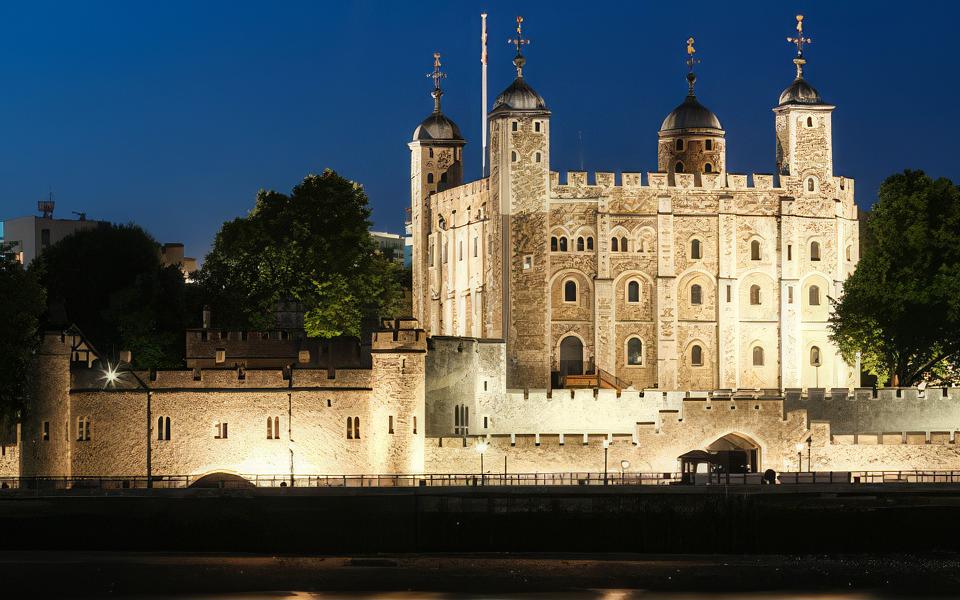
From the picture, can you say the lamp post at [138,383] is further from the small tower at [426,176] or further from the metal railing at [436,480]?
the small tower at [426,176]

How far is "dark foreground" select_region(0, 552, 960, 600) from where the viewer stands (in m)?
58.0

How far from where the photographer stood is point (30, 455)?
222 ft

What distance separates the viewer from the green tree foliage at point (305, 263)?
90.4 meters

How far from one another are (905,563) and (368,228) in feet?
132

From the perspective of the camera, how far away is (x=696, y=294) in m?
93.4

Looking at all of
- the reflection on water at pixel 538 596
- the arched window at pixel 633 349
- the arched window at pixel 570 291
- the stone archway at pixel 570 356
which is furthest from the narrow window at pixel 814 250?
the reflection on water at pixel 538 596

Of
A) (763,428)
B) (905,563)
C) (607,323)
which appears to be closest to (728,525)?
(905,563)

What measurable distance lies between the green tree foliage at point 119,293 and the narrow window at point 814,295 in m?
27.1

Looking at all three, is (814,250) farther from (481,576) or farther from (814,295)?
(481,576)

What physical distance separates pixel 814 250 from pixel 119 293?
30207 mm

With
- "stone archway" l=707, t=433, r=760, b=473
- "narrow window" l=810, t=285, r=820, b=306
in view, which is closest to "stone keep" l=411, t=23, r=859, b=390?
"narrow window" l=810, t=285, r=820, b=306

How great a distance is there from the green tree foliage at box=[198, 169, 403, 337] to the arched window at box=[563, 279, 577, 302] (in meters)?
8.12

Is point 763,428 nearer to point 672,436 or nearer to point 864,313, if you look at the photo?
point 672,436

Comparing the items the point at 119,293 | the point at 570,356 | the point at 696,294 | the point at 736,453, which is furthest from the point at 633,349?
the point at 119,293
